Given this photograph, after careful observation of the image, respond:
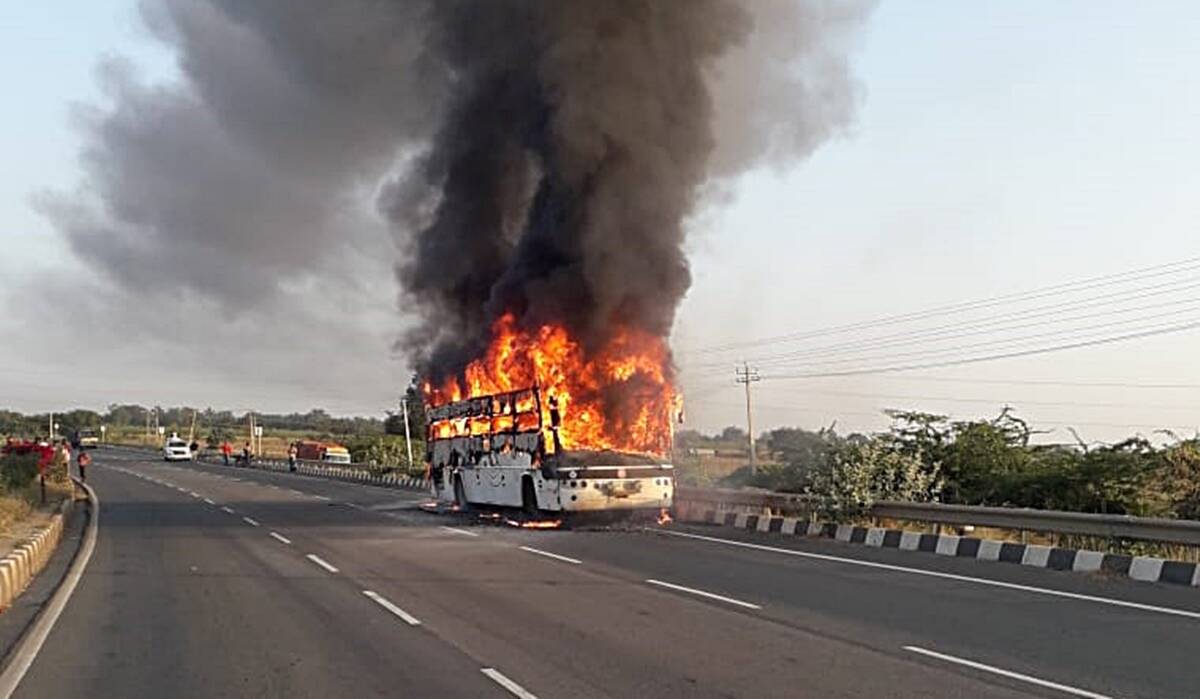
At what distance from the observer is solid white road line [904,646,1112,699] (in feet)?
25.5

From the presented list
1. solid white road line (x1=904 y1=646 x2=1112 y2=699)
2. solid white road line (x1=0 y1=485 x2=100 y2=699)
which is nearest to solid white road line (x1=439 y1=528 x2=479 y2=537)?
solid white road line (x1=0 y1=485 x2=100 y2=699)

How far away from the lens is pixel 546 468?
21703 millimetres

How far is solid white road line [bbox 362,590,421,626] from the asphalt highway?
0.06 m

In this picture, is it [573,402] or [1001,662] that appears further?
[573,402]

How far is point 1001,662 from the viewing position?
29.1 ft

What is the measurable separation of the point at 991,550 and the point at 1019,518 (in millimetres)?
626

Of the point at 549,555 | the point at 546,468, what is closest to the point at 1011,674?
the point at 549,555

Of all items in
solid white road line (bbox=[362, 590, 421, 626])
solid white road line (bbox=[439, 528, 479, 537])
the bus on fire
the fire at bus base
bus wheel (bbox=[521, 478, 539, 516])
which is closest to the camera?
solid white road line (bbox=[362, 590, 421, 626])

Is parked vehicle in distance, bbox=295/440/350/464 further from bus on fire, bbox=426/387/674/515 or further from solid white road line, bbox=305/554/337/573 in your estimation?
solid white road line, bbox=305/554/337/573

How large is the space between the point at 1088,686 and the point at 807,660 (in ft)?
6.66

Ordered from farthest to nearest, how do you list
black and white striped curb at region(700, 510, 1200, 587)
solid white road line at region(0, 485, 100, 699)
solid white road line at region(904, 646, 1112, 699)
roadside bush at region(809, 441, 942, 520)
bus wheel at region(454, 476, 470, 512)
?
1. bus wheel at region(454, 476, 470, 512)
2. roadside bush at region(809, 441, 942, 520)
3. black and white striped curb at region(700, 510, 1200, 587)
4. solid white road line at region(0, 485, 100, 699)
5. solid white road line at region(904, 646, 1112, 699)

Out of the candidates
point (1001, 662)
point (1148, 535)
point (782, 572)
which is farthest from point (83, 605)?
point (1148, 535)

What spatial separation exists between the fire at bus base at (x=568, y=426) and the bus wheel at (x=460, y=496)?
0.36m

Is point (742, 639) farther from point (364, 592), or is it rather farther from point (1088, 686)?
point (364, 592)
